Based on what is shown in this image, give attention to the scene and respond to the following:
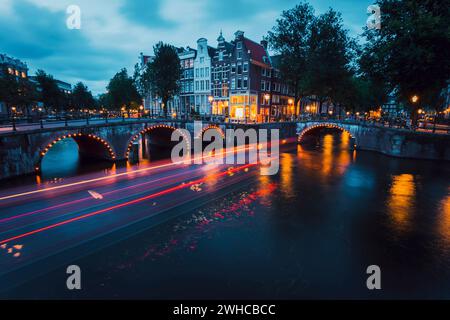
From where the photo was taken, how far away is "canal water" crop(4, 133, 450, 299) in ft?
28.3

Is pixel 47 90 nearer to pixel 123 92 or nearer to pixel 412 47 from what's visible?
pixel 123 92

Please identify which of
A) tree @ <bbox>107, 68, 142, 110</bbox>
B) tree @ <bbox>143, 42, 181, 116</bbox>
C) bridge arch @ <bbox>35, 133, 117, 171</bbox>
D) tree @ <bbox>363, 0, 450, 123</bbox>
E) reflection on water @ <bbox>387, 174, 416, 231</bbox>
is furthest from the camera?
tree @ <bbox>107, 68, 142, 110</bbox>

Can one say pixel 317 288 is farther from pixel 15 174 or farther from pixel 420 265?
pixel 15 174

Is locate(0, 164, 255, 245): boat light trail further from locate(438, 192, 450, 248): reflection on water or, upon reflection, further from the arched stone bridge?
locate(438, 192, 450, 248): reflection on water

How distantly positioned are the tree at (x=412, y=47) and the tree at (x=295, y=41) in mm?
17001

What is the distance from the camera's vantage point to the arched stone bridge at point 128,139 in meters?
21.9

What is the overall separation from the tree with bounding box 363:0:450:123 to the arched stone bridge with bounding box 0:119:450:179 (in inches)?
244

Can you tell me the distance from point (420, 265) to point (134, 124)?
29716mm

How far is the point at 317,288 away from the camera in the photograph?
867 cm

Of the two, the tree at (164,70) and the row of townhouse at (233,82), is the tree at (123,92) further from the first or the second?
the tree at (164,70)

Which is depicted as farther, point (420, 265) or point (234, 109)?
point (234, 109)

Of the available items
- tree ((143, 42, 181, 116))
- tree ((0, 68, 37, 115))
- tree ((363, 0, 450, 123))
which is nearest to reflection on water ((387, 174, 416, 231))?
tree ((363, 0, 450, 123))

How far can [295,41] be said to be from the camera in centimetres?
4953
